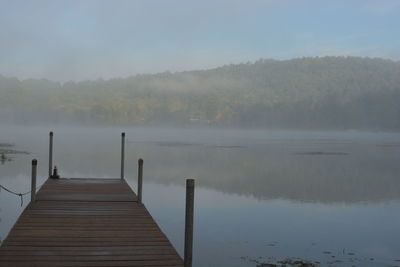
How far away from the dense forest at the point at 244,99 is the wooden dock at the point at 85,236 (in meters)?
116

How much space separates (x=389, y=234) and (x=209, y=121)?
13484cm

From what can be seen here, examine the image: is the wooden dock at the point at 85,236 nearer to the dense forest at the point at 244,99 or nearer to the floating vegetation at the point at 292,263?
the floating vegetation at the point at 292,263

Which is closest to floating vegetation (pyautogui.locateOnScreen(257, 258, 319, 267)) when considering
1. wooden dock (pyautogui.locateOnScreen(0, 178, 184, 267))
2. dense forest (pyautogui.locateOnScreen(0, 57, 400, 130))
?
wooden dock (pyautogui.locateOnScreen(0, 178, 184, 267))

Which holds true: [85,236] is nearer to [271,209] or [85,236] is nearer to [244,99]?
[271,209]

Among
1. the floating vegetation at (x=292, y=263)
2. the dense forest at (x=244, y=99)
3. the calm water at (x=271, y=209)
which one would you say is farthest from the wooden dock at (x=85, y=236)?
the dense forest at (x=244, y=99)

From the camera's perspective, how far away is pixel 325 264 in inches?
301

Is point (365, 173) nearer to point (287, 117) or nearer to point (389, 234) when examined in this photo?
point (389, 234)

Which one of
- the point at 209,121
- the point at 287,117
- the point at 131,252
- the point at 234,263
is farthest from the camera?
the point at 209,121

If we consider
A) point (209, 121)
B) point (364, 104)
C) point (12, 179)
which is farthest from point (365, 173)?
point (209, 121)

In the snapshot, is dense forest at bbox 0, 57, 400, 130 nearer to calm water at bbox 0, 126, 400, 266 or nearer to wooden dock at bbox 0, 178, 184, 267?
calm water at bbox 0, 126, 400, 266

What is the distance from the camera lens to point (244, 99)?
145875 millimetres

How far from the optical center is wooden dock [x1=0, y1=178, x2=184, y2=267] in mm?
5156

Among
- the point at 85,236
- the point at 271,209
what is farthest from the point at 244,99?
the point at 85,236

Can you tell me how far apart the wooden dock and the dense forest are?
115697 millimetres
